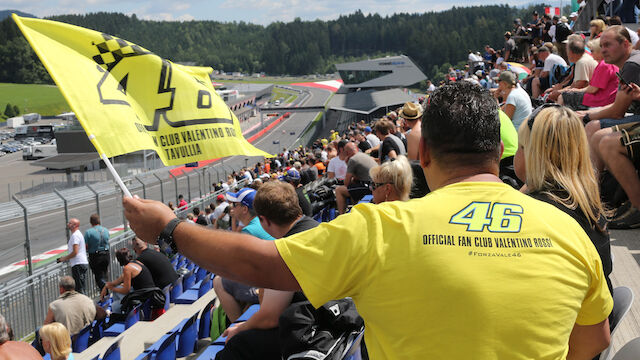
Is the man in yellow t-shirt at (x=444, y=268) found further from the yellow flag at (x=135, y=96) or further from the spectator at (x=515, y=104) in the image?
the spectator at (x=515, y=104)

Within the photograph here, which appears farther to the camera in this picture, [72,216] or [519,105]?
[72,216]

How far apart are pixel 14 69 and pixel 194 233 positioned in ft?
593

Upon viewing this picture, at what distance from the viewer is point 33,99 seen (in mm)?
133750

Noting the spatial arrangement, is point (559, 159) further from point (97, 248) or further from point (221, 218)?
point (221, 218)

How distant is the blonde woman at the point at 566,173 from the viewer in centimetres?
283

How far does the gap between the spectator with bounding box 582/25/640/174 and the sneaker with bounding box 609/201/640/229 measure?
43 centimetres

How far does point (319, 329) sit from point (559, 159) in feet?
5.25

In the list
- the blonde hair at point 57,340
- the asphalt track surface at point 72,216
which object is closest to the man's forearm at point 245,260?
the blonde hair at point 57,340

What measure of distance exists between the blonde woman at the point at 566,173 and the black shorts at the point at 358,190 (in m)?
4.99

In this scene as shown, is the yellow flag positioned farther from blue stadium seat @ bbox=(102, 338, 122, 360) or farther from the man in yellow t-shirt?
the man in yellow t-shirt

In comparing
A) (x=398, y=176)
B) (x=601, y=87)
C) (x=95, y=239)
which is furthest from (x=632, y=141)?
(x=95, y=239)

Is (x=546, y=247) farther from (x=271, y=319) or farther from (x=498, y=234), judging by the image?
(x=271, y=319)

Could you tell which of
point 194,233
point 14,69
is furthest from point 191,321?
point 14,69

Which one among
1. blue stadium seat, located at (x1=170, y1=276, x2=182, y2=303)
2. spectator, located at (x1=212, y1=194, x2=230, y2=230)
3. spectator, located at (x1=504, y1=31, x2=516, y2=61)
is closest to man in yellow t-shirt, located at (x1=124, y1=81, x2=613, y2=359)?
blue stadium seat, located at (x1=170, y1=276, x2=182, y2=303)
